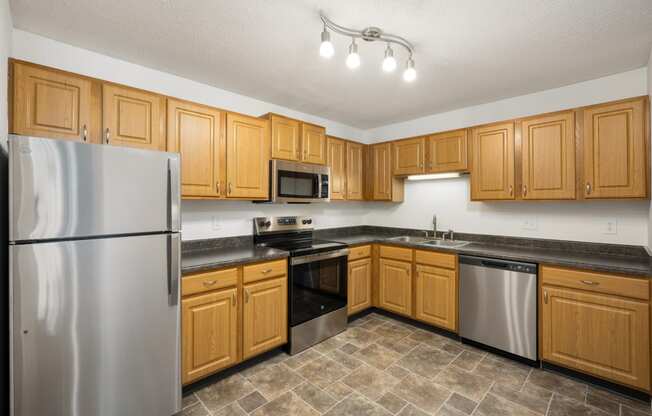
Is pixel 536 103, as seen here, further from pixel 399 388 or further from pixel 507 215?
pixel 399 388

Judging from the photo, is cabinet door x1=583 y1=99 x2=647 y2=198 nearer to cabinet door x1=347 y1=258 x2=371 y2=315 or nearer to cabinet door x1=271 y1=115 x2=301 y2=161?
cabinet door x1=347 y1=258 x2=371 y2=315

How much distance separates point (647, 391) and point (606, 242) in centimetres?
115

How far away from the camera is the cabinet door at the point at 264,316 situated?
2.31 meters

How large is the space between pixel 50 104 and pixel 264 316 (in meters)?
2.04

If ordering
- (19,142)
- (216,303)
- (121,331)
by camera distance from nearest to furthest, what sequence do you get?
(19,142), (121,331), (216,303)

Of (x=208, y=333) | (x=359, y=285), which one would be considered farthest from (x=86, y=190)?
(x=359, y=285)

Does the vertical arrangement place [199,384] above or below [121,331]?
below

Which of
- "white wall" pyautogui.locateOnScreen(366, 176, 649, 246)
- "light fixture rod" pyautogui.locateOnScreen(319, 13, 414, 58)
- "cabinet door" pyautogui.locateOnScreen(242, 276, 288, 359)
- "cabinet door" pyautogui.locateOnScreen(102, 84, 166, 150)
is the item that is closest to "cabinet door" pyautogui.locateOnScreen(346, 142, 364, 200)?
"white wall" pyautogui.locateOnScreen(366, 176, 649, 246)

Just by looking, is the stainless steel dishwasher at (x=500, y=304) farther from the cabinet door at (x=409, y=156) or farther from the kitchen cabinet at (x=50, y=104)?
the kitchen cabinet at (x=50, y=104)

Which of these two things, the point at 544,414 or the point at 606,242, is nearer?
the point at 544,414

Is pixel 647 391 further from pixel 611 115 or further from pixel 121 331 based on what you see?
pixel 121 331

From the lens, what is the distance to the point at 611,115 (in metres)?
2.26

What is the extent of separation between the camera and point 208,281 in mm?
2080

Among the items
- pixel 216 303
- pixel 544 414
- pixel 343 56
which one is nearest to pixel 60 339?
pixel 216 303
